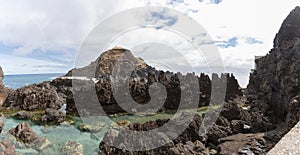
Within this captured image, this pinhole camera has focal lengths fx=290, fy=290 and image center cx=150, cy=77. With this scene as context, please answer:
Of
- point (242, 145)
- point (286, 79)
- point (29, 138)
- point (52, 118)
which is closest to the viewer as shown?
point (242, 145)

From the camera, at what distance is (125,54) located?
4587 inches

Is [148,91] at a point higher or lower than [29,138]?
higher

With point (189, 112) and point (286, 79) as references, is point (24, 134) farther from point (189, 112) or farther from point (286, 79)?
point (286, 79)

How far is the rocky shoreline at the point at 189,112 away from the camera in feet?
61.1

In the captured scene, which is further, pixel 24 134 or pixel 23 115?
pixel 23 115

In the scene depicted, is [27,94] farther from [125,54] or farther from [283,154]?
[125,54]

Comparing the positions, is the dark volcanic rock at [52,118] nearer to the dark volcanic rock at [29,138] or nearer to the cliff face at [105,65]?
the dark volcanic rock at [29,138]

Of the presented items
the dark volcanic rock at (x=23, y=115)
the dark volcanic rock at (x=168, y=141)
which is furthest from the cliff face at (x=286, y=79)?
the dark volcanic rock at (x=23, y=115)

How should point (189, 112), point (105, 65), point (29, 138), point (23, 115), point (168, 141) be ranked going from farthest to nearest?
point (105, 65) → point (23, 115) → point (189, 112) → point (29, 138) → point (168, 141)

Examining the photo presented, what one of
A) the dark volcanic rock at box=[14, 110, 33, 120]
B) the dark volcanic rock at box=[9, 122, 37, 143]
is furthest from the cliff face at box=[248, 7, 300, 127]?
the dark volcanic rock at box=[14, 110, 33, 120]

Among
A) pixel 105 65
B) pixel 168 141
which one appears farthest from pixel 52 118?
pixel 105 65

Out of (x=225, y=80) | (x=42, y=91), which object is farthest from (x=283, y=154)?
(x=225, y=80)

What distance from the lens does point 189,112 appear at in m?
27.0

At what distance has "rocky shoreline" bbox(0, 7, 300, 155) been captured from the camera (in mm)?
18609
